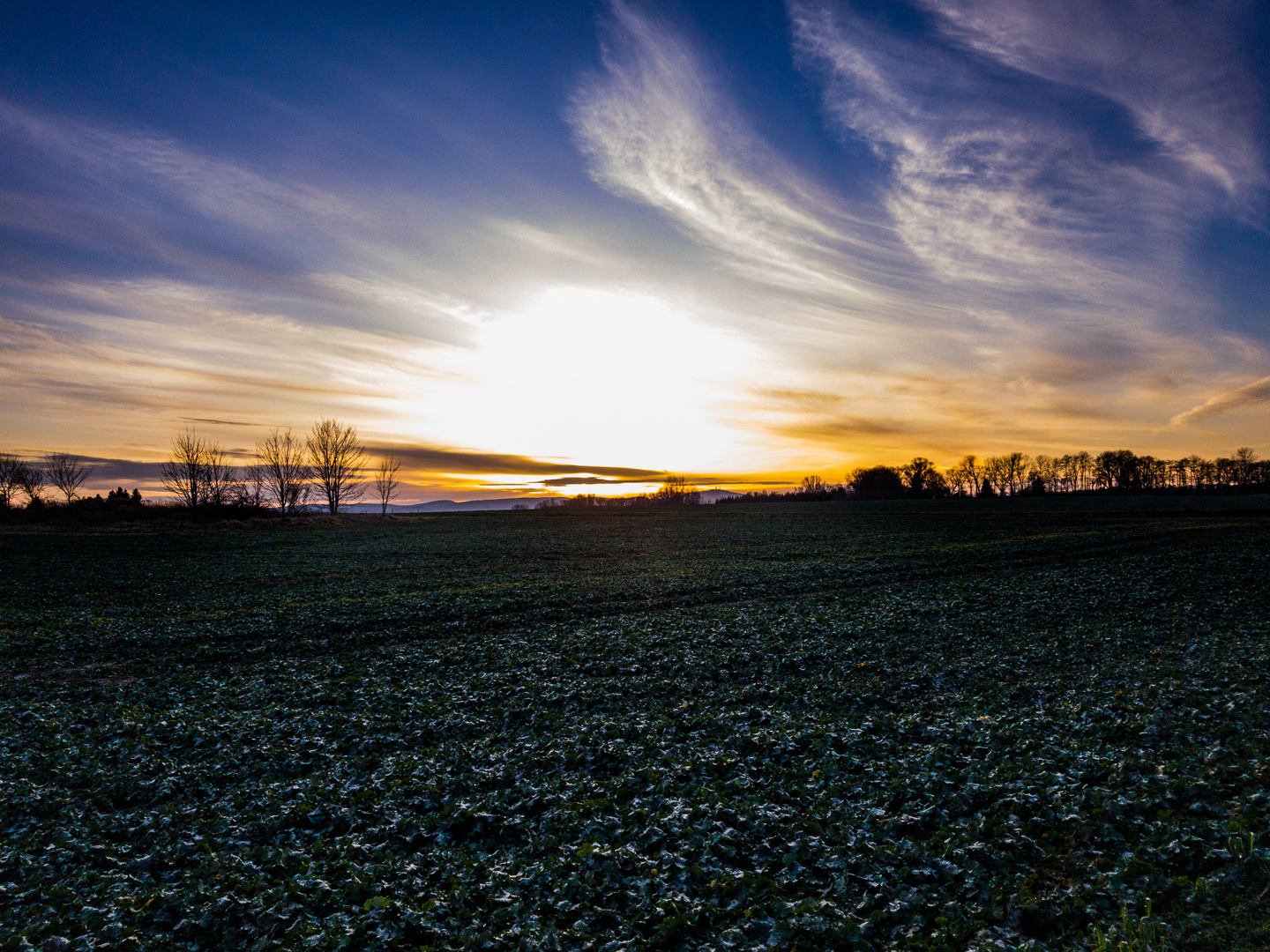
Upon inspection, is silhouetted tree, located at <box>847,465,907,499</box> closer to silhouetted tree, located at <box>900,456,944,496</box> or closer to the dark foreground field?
silhouetted tree, located at <box>900,456,944,496</box>

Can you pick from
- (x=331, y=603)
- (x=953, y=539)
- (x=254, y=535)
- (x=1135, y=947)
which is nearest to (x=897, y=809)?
(x=1135, y=947)

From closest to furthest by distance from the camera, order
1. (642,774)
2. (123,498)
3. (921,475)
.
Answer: (642,774)
(123,498)
(921,475)

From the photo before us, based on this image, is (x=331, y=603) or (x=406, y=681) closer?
(x=406, y=681)

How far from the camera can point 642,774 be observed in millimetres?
11688

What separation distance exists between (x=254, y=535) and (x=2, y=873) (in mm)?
72233

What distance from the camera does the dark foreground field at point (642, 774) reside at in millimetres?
7926

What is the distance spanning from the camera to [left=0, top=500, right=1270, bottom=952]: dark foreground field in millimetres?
7926

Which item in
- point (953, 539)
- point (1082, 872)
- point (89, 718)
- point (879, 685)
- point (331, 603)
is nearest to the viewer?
point (1082, 872)

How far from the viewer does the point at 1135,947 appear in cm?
700

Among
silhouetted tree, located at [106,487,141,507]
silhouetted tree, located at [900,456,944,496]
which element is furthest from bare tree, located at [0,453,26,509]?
silhouetted tree, located at [900,456,944,496]

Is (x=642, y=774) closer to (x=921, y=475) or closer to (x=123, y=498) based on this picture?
(x=123, y=498)

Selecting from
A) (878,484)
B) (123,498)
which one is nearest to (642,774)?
Result: (123,498)

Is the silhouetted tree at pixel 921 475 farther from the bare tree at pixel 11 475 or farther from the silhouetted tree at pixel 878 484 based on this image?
the bare tree at pixel 11 475

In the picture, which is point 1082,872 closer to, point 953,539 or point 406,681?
point 406,681
